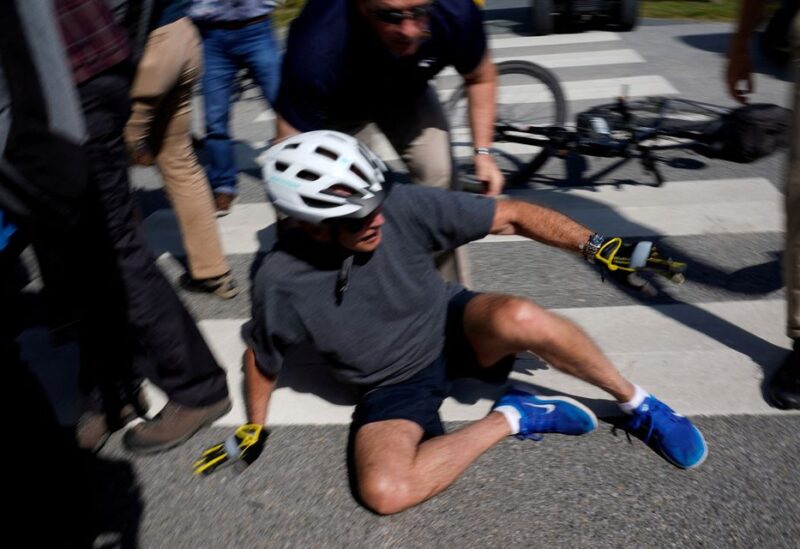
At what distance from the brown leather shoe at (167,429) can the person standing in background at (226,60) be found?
2197 millimetres

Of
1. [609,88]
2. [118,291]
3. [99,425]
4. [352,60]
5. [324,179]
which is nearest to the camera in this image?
[324,179]

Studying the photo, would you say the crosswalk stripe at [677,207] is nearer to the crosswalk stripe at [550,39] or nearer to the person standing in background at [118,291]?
the person standing in background at [118,291]

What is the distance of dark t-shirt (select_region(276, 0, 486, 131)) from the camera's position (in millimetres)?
2744

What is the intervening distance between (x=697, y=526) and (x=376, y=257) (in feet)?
4.38

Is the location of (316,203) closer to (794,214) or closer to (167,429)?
(167,429)

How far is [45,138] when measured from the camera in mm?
1752

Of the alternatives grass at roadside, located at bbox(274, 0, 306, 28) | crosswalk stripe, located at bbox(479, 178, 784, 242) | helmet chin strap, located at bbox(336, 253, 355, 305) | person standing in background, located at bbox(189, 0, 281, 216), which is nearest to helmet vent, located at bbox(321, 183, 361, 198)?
helmet chin strap, located at bbox(336, 253, 355, 305)

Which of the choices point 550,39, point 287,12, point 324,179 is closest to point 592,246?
point 324,179

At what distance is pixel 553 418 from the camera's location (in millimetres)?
2713

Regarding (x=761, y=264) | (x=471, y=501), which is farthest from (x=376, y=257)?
(x=761, y=264)

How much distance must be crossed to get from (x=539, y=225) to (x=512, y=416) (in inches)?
27.7

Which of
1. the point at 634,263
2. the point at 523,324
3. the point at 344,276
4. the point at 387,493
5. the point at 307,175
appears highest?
the point at 307,175

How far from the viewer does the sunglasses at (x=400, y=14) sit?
243cm

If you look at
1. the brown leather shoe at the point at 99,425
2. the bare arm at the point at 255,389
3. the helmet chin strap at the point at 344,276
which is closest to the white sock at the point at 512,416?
the helmet chin strap at the point at 344,276
